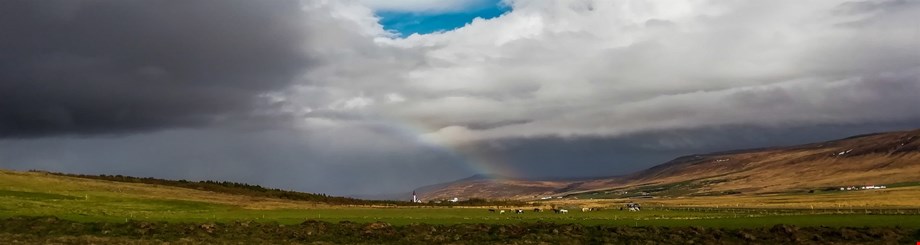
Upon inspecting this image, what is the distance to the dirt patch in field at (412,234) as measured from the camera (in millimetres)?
54875

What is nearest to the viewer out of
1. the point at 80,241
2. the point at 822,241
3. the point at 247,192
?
the point at 80,241

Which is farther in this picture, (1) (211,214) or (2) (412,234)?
(1) (211,214)

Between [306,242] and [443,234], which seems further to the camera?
[443,234]

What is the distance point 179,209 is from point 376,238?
60.1 m

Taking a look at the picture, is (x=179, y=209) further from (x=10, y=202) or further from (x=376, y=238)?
(x=376, y=238)

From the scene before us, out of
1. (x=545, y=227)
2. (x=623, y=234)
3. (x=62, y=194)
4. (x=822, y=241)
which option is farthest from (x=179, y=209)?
(x=822, y=241)

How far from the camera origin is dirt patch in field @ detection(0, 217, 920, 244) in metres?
54.9

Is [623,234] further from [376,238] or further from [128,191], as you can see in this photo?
[128,191]

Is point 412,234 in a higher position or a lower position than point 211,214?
lower

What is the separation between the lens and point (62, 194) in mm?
109688

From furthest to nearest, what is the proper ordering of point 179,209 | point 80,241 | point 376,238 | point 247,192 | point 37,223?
point 247,192, point 179,209, point 37,223, point 376,238, point 80,241

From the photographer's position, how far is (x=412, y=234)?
60719mm

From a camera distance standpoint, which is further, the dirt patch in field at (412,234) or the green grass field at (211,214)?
the green grass field at (211,214)

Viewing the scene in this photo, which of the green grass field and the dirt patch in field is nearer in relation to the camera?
the dirt patch in field
